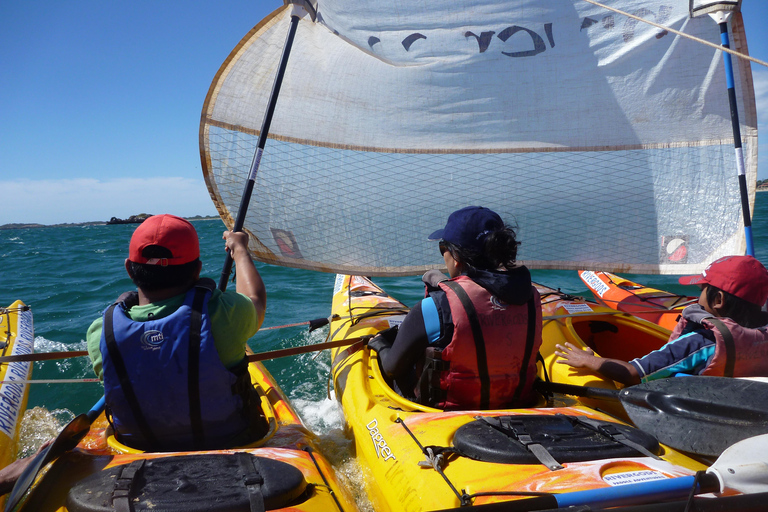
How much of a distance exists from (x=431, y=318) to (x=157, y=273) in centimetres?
104

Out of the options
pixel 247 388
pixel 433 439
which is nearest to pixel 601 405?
pixel 433 439

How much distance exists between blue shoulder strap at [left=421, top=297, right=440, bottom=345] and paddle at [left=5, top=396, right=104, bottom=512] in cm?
131

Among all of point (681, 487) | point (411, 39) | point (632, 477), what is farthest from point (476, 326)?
point (411, 39)

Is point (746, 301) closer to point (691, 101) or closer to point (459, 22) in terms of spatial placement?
point (691, 101)

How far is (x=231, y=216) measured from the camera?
11.0 ft

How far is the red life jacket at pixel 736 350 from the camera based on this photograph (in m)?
1.92

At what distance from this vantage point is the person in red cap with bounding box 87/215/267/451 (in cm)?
153

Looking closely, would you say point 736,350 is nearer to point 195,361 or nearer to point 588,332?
point 588,332

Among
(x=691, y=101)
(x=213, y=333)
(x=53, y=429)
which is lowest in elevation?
(x=53, y=429)

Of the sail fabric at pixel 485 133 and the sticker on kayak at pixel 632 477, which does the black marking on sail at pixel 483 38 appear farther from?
the sticker on kayak at pixel 632 477

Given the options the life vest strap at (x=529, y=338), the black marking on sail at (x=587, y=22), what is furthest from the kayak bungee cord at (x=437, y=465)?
the black marking on sail at (x=587, y=22)

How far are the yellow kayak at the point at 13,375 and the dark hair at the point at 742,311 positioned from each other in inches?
112

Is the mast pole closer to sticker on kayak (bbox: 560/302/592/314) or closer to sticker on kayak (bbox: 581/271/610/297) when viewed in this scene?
sticker on kayak (bbox: 560/302/592/314)

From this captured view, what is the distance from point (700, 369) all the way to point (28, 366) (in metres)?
4.34
